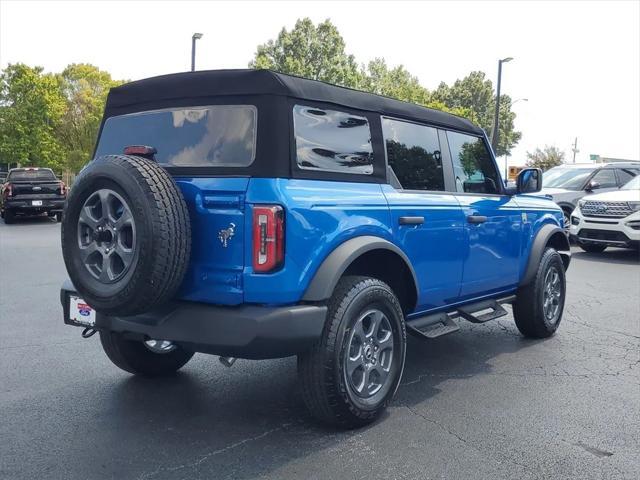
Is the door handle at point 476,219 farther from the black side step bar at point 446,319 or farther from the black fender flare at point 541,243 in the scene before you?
the black fender flare at point 541,243

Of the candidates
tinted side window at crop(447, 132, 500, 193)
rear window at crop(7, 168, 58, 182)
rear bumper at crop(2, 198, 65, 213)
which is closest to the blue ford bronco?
tinted side window at crop(447, 132, 500, 193)

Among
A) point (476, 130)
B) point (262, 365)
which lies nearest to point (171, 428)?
point (262, 365)

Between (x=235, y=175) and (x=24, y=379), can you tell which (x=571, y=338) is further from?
(x=24, y=379)

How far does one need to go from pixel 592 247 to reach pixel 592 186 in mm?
2075

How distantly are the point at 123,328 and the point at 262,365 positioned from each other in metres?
1.61

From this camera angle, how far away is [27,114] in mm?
40375

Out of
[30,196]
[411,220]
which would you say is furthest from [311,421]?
[30,196]

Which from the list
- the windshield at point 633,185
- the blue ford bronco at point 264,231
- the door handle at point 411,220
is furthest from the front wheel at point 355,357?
the windshield at point 633,185

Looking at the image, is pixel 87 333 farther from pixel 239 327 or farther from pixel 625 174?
pixel 625 174

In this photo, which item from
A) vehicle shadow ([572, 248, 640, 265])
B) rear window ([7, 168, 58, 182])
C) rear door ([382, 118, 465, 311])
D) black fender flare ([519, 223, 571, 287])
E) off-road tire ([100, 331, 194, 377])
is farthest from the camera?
rear window ([7, 168, 58, 182])

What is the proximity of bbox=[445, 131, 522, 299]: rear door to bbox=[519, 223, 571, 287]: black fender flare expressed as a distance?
18 centimetres

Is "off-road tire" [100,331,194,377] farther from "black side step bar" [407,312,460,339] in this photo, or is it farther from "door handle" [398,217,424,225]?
"door handle" [398,217,424,225]

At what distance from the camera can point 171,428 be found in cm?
360

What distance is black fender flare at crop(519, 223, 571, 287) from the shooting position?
5.48 metres
